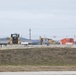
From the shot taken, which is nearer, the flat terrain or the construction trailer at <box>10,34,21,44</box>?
the flat terrain

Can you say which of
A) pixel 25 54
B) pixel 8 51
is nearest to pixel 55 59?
pixel 25 54

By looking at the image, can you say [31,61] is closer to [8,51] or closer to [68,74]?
[8,51]

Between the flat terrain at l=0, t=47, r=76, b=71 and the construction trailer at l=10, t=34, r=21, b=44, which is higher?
the construction trailer at l=10, t=34, r=21, b=44

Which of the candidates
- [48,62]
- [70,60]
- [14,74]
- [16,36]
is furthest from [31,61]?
[16,36]

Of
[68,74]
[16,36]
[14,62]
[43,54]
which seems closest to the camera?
[68,74]

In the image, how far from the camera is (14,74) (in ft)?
50.6

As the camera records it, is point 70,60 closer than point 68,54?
Yes

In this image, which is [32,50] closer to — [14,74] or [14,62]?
[14,62]

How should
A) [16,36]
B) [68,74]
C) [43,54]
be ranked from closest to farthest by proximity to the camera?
[68,74] < [43,54] < [16,36]

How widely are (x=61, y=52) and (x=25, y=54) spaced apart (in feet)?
13.4

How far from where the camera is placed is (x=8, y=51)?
115 feet

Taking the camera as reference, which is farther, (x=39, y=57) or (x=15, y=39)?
(x=15, y=39)

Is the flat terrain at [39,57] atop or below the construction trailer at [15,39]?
below

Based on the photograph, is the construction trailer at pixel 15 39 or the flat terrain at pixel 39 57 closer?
the flat terrain at pixel 39 57
